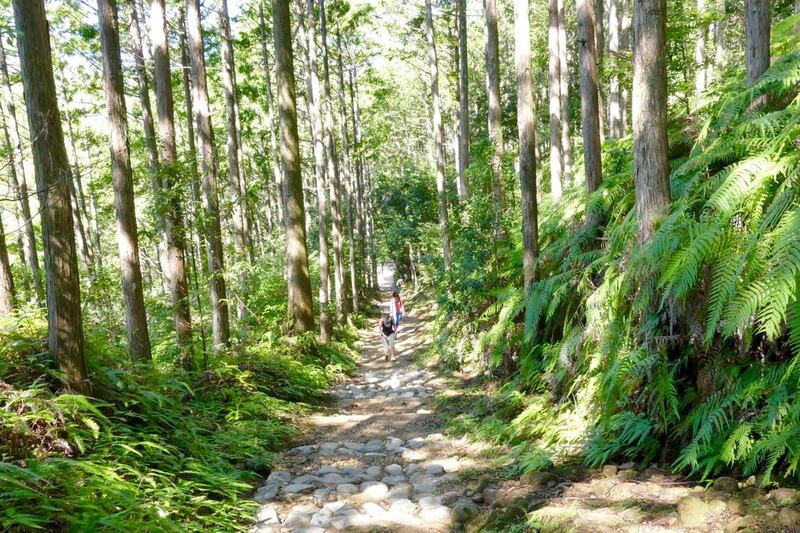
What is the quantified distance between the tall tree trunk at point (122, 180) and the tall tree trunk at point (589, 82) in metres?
5.54

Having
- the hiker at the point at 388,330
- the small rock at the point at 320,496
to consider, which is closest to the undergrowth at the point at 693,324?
the small rock at the point at 320,496

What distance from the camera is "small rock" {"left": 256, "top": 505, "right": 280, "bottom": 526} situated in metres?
4.03

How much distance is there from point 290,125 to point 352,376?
17.6ft

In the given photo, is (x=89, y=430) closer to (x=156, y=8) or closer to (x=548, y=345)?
(x=548, y=345)

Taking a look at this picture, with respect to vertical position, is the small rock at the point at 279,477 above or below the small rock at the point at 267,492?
below

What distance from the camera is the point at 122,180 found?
6.02m

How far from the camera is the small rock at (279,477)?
196 inches

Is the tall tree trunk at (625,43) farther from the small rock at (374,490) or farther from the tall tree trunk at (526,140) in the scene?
the small rock at (374,490)

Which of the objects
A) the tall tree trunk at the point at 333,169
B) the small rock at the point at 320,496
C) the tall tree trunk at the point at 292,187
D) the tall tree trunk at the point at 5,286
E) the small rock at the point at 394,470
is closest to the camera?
the small rock at the point at 320,496

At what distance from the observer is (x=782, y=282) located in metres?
2.76

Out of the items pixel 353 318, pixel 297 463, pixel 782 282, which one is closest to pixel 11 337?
pixel 297 463

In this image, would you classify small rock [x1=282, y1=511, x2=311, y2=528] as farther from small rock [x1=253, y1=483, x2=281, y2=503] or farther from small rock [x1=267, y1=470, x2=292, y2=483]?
small rock [x1=267, y1=470, x2=292, y2=483]

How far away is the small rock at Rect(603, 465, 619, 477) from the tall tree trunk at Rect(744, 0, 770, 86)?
4.10 m

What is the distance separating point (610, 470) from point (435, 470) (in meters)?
1.84
